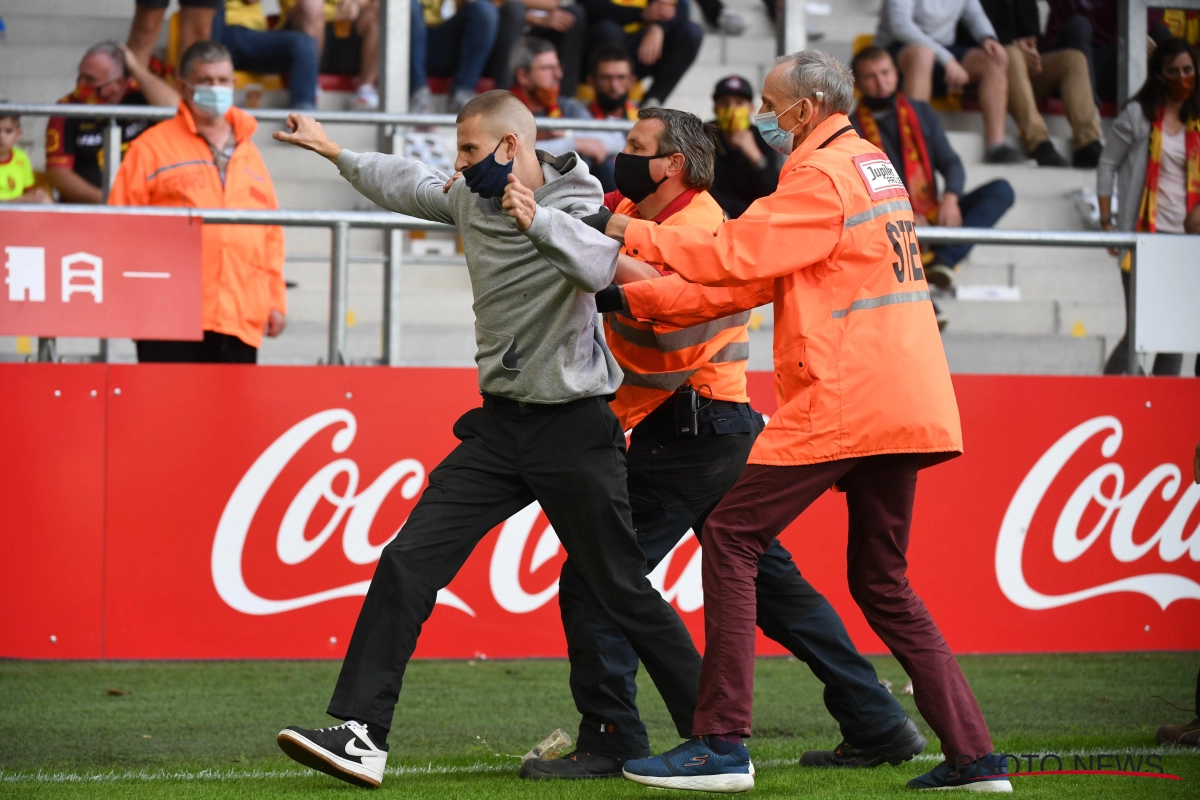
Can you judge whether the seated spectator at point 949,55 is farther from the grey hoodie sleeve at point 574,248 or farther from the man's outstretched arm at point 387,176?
the grey hoodie sleeve at point 574,248

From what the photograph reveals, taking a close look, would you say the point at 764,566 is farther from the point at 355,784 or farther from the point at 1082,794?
the point at 355,784

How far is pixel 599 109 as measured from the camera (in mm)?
9781

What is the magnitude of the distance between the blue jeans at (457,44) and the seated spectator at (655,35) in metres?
0.90

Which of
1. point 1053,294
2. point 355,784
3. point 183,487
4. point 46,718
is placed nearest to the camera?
point 355,784

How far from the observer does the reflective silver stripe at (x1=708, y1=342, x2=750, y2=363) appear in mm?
4320

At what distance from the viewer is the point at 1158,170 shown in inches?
315

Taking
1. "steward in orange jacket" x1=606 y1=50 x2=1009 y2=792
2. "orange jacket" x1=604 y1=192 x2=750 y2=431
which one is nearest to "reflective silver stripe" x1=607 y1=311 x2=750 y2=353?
"orange jacket" x1=604 y1=192 x2=750 y2=431

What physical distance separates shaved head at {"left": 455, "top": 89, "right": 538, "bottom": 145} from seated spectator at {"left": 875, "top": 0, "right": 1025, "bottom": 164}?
7.30 meters

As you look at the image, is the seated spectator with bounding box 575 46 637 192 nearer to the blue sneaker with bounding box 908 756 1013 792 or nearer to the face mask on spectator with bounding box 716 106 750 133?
the face mask on spectator with bounding box 716 106 750 133

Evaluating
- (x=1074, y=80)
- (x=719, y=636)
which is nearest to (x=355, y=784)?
(x=719, y=636)

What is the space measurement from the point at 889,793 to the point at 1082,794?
0.55m

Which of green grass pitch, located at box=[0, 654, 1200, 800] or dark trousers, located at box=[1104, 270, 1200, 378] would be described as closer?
green grass pitch, located at box=[0, 654, 1200, 800]

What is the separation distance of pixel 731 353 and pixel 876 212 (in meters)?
0.82

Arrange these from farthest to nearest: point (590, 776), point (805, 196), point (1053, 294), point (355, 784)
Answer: point (1053, 294) < point (590, 776) < point (355, 784) < point (805, 196)
